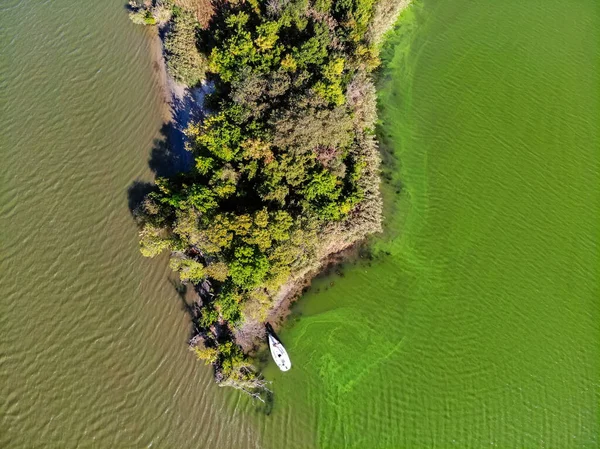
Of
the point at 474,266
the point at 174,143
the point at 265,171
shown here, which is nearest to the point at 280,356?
the point at 265,171

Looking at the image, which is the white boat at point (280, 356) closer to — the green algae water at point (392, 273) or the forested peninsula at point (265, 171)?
the green algae water at point (392, 273)

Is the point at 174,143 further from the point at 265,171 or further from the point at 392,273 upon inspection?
the point at 392,273

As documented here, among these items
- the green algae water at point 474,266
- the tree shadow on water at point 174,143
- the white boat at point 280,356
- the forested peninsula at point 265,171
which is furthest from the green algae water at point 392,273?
the forested peninsula at point 265,171

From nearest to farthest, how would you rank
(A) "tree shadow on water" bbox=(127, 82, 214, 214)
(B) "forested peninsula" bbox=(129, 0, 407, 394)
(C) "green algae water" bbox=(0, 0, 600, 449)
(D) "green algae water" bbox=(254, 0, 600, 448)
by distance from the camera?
(B) "forested peninsula" bbox=(129, 0, 407, 394), (D) "green algae water" bbox=(254, 0, 600, 448), (C) "green algae water" bbox=(0, 0, 600, 449), (A) "tree shadow on water" bbox=(127, 82, 214, 214)

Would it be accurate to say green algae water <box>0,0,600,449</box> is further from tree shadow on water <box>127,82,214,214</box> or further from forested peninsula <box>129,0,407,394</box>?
forested peninsula <box>129,0,407,394</box>

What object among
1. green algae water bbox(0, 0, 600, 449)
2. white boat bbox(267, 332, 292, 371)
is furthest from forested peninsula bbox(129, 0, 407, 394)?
green algae water bbox(0, 0, 600, 449)
